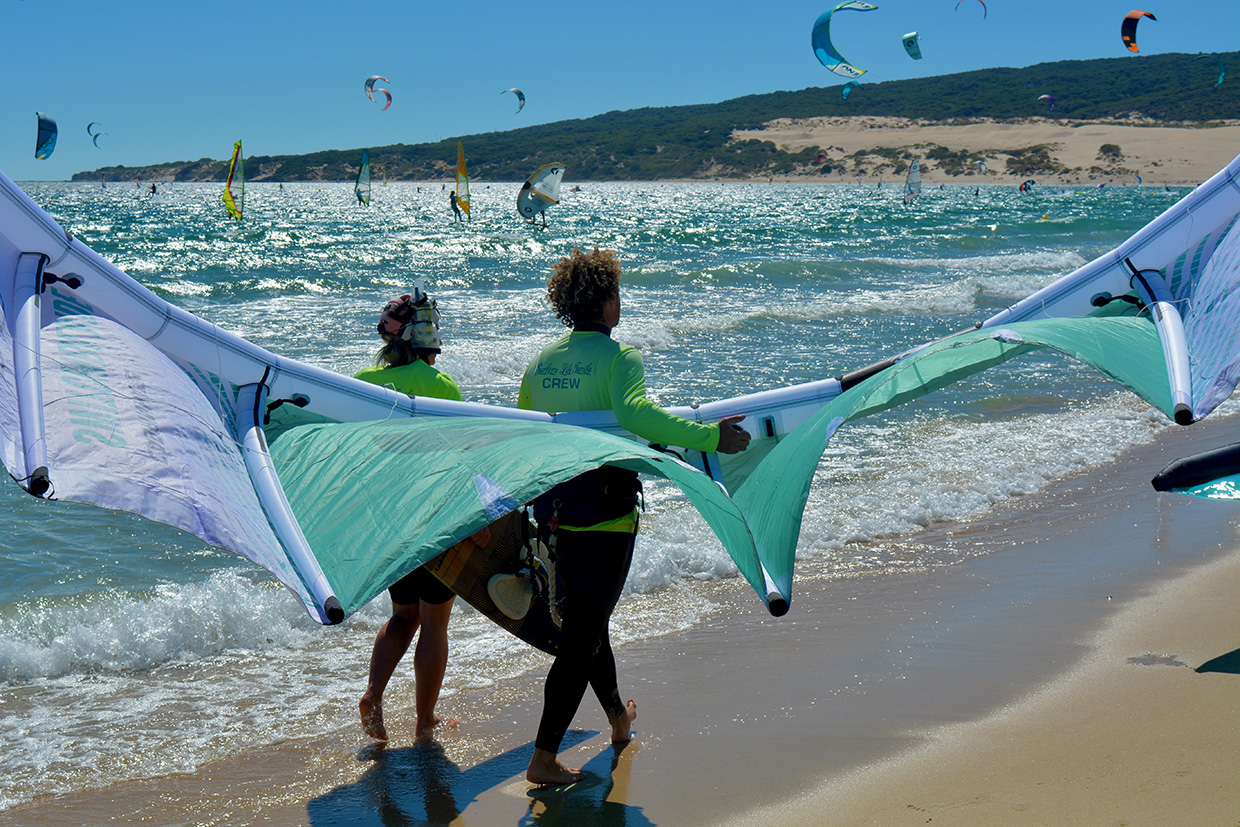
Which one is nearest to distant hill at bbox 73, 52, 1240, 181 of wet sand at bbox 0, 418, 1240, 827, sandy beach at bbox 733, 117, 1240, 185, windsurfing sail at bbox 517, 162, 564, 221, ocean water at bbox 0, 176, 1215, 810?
sandy beach at bbox 733, 117, 1240, 185

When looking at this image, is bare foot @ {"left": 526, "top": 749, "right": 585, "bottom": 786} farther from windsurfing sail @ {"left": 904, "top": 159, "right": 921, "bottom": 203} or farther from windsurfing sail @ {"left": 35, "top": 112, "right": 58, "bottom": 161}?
windsurfing sail @ {"left": 904, "top": 159, "right": 921, "bottom": 203}

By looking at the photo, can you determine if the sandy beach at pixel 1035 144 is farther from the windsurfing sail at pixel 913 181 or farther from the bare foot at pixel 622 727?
the bare foot at pixel 622 727

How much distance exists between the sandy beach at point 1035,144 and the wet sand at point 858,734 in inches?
3556

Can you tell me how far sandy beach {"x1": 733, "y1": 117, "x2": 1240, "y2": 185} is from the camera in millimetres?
89062

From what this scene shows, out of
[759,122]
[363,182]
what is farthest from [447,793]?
[759,122]

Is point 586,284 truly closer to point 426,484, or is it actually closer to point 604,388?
point 604,388

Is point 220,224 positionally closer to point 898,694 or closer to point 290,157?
point 898,694

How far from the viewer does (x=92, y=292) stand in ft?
10.1

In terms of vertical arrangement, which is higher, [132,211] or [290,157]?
[290,157]

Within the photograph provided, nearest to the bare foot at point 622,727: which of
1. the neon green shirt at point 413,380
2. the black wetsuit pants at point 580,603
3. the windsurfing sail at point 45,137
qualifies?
the black wetsuit pants at point 580,603

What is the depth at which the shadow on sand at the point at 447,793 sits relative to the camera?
9.63 ft

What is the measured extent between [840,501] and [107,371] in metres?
4.89

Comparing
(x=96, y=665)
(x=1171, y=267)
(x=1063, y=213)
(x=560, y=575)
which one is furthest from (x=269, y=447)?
(x=1063, y=213)

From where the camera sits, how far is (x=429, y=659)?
333cm
